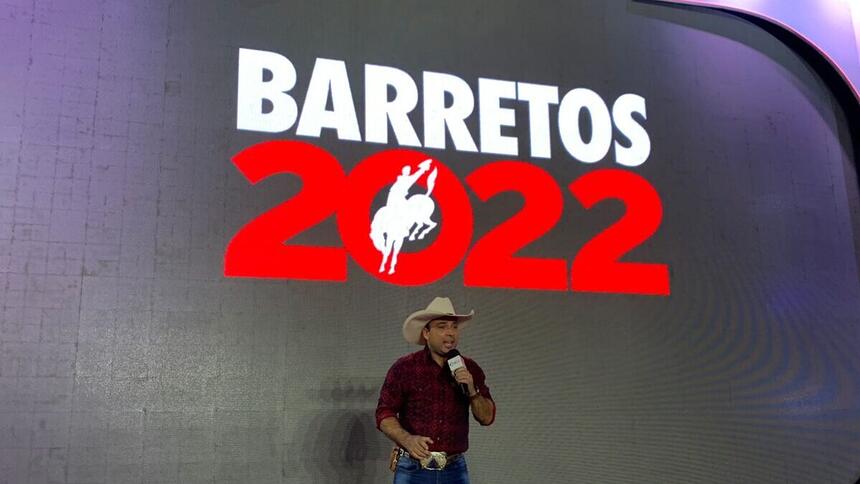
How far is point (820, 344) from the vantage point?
5754 millimetres

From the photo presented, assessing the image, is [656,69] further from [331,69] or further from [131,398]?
[131,398]

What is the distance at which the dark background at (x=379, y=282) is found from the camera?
4.47 m

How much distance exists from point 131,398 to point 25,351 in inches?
22.3

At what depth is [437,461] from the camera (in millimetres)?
3545

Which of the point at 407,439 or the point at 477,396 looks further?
the point at 477,396

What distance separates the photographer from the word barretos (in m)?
4.97

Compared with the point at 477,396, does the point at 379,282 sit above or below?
above

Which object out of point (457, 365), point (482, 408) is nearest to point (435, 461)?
point (482, 408)

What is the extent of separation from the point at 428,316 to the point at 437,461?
61 centimetres

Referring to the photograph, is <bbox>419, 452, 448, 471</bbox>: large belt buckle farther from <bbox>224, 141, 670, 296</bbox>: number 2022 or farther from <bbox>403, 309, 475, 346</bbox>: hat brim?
<bbox>224, 141, 670, 296</bbox>: number 2022

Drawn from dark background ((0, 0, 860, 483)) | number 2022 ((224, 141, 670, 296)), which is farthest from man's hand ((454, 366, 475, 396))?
number 2022 ((224, 141, 670, 296))

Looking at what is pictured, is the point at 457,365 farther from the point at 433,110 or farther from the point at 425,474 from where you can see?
the point at 433,110

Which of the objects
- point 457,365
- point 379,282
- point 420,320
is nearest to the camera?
point 457,365

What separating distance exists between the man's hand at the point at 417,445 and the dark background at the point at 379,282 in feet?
4.42
